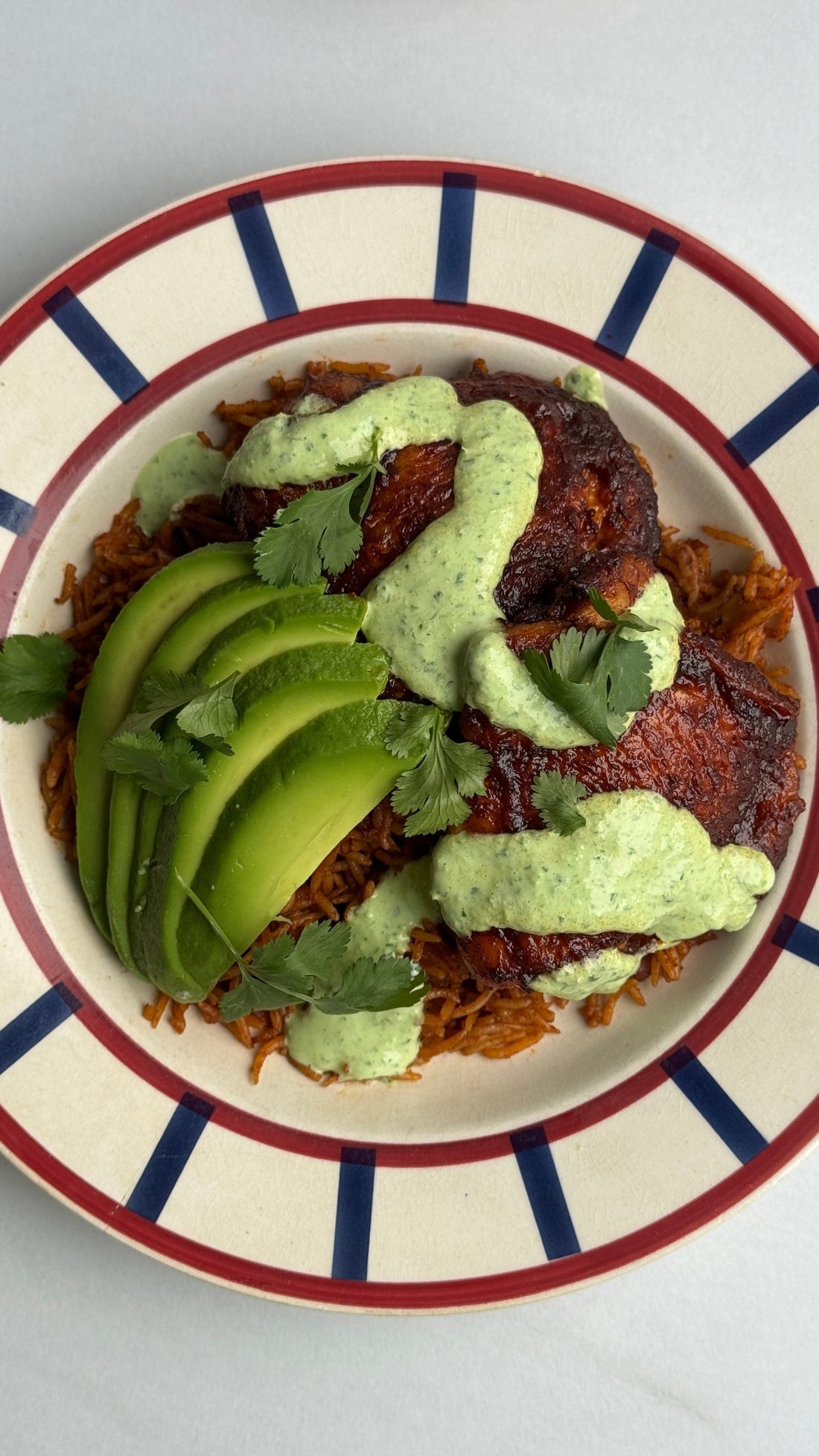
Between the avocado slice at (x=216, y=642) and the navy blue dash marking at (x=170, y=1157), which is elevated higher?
the avocado slice at (x=216, y=642)

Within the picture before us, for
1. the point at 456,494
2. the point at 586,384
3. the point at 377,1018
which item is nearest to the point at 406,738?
the point at 456,494

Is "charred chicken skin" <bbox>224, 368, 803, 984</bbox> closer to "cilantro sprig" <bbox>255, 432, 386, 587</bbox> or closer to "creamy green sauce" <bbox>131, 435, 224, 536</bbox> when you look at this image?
"cilantro sprig" <bbox>255, 432, 386, 587</bbox>

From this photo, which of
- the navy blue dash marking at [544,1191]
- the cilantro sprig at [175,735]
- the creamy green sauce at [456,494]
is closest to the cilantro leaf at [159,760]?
the cilantro sprig at [175,735]

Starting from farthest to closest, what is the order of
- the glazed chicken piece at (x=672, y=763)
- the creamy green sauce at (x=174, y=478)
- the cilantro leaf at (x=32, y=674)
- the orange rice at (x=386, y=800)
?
the creamy green sauce at (x=174, y=478) → the orange rice at (x=386, y=800) → the cilantro leaf at (x=32, y=674) → the glazed chicken piece at (x=672, y=763)

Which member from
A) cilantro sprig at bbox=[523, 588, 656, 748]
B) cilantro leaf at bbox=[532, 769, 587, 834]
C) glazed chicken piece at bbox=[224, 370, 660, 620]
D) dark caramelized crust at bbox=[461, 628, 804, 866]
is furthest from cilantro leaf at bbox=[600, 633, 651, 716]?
glazed chicken piece at bbox=[224, 370, 660, 620]

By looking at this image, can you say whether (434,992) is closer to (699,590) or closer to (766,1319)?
(699,590)

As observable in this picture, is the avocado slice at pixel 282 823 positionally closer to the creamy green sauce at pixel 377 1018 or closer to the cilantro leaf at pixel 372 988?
the cilantro leaf at pixel 372 988
